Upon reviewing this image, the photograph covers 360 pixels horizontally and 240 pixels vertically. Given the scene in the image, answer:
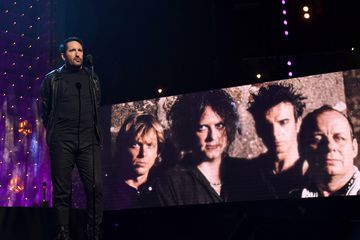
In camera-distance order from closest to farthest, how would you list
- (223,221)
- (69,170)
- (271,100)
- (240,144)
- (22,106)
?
1. (69,170)
2. (223,221)
3. (271,100)
4. (240,144)
5. (22,106)

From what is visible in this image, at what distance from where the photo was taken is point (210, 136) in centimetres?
539

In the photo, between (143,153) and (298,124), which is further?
(143,153)

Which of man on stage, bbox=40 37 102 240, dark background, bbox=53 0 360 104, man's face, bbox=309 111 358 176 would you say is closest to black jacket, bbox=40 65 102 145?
man on stage, bbox=40 37 102 240

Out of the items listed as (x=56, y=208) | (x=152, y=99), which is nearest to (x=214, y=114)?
(x=152, y=99)

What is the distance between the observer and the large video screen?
4684mm

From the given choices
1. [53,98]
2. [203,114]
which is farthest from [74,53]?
[203,114]

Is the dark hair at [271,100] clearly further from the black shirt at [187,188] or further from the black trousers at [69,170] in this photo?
the black trousers at [69,170]

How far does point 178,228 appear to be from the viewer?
5148 millimetres

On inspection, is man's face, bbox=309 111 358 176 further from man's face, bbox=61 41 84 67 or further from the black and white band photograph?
man's face, bbox=61 41 84 67

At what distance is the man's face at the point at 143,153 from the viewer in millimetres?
5664

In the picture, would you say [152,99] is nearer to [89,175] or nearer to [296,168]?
[296,168]

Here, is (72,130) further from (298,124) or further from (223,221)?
(298,124)

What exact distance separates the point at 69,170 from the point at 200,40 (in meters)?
3.46

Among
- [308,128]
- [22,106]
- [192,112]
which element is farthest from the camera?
[22,106]
